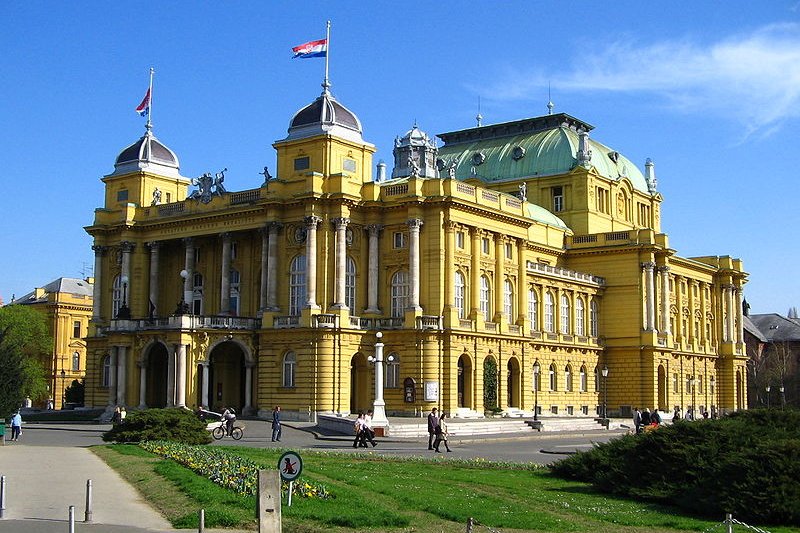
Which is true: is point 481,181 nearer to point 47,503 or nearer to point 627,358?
point 627,358

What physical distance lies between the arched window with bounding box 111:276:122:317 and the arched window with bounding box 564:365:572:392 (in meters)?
36.1

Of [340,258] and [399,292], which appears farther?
[399,292]

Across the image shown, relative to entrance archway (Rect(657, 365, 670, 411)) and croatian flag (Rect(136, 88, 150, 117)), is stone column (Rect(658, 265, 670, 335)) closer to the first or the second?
entrance archway (Rect(657, 365, 670, 411))

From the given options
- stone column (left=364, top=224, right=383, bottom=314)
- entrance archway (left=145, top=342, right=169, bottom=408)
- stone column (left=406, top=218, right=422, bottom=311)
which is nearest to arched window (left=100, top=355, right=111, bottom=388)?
entrance archway (left=145, top=342, right=169, bottom=408)

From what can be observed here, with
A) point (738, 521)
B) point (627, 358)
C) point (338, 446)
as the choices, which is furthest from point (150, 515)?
point (627, 358)

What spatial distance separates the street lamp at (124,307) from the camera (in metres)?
75.1

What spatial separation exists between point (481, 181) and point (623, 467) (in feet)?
239

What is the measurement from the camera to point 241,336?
234ft

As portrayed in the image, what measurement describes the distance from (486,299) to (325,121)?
657 inches

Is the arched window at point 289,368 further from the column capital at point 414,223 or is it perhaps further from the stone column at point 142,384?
the column capital at point 414,223

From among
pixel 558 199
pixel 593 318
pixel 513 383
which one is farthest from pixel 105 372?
pixel 558 199

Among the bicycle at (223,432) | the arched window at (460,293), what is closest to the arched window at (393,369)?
the arched window at (460,293)

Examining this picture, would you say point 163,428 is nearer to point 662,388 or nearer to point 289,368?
point 289,368

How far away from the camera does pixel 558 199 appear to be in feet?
318
